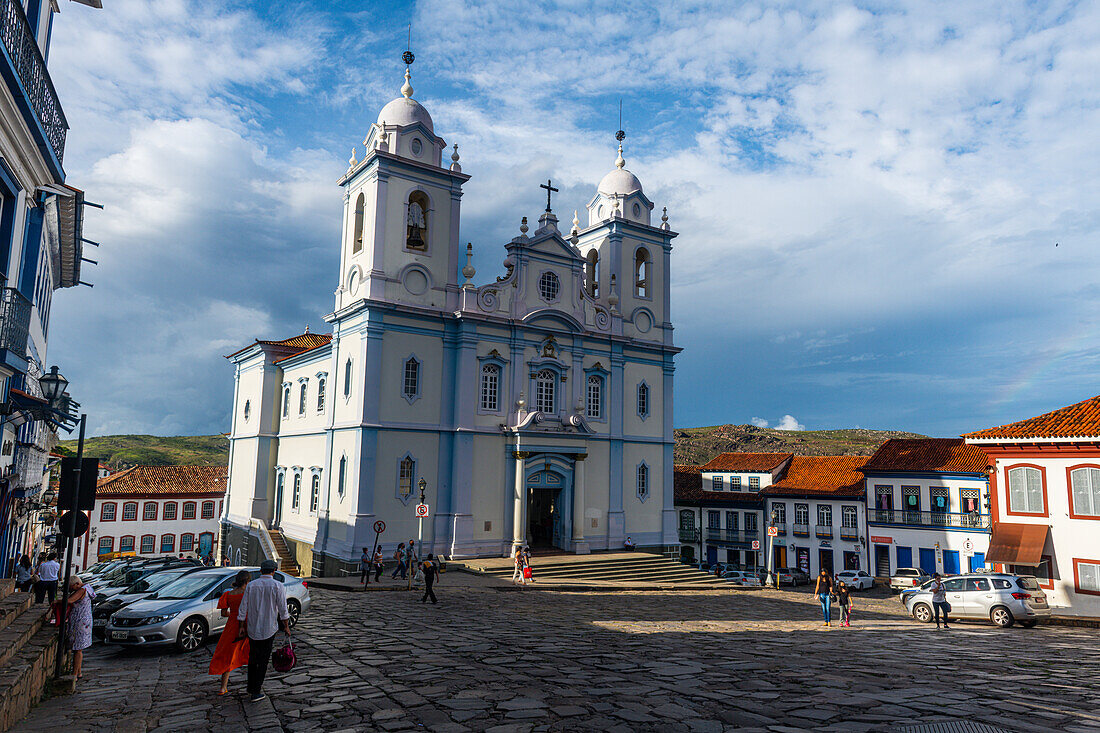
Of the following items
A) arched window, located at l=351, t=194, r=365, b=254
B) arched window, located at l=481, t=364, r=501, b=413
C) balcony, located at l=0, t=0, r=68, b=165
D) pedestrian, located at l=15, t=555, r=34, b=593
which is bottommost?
pedestrian, located at l=15, t=555, r=34, b=593

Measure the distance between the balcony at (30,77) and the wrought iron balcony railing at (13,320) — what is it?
2.52 meters

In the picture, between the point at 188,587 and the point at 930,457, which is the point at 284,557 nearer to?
the point at 188,587

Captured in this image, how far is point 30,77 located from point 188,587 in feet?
29.9

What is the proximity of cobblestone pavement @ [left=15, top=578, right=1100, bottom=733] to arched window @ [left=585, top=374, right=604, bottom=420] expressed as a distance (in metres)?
15.5

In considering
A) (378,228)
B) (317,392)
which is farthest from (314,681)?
(317,392)

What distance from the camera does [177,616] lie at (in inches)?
503

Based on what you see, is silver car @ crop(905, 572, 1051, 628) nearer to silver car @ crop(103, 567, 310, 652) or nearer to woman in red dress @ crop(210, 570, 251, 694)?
silver car @ crop(103, 567, 310, 652)

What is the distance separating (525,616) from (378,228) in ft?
54.0

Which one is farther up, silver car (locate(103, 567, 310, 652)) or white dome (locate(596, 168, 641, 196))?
white dome (locate(596, 168, 641, 196))

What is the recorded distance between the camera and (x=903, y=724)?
772 cm

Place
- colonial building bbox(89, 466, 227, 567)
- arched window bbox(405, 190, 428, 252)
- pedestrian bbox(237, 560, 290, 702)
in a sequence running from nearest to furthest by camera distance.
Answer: pedestrian bbox(237, 560, 290, 702)
arched window bbox(405, 190, 428, 252)
colonial building bbox(89, 466, 227, 567)

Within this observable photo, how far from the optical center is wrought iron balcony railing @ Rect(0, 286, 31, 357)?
10.9 meters

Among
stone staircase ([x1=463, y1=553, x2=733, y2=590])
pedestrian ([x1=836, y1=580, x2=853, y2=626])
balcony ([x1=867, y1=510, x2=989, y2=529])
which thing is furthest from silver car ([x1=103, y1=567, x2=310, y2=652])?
balcony ([x1=867, y1=510, x2=989, y2=529])

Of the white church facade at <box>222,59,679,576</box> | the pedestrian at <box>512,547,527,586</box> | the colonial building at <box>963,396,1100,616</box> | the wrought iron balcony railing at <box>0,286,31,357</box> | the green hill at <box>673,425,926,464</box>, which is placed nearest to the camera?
the wrought iron balcony railing at <box>0,286,31,357</box>
